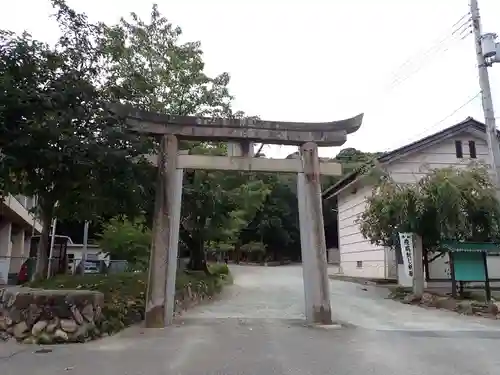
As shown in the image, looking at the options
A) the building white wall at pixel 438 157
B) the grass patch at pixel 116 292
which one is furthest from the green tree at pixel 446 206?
the grass patch at pixel 116 292

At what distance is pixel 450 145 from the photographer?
2202 cm

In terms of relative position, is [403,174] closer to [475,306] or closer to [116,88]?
[475,306]

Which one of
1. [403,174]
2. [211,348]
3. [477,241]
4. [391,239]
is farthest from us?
[403,174]

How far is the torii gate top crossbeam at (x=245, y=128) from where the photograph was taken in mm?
10328

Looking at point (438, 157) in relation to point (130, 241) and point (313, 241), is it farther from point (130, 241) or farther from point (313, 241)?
point (130, 241)

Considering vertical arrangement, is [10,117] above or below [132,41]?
below

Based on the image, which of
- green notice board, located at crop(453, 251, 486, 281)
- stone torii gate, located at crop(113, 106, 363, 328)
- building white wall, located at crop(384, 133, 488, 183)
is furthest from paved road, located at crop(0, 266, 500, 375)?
building white wall, located at crop(384, 133, 488, 183)

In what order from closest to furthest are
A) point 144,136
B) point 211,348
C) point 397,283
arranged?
point 211,348, point 144,136, point 397,283

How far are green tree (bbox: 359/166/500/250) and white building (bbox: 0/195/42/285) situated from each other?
1454 cm

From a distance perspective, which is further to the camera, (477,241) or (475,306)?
(477,241)

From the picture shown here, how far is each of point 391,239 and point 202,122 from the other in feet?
31.3

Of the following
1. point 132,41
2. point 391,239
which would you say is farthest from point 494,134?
point 132,41

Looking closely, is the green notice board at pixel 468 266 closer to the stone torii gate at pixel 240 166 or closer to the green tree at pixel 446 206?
the green tree at pixel 446 206

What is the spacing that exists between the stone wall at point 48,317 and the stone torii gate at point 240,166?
1675 mm
